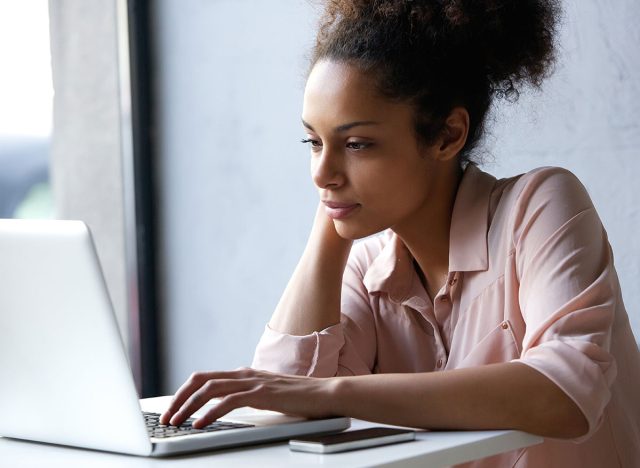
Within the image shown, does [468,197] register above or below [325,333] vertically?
above

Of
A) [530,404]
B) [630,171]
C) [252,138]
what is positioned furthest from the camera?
[252,138]

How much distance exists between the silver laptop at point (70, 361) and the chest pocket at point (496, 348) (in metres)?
0.38

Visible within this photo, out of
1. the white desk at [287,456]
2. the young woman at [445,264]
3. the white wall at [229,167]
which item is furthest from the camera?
the white wall at [229,167]

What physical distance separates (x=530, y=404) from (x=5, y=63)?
7.41ft

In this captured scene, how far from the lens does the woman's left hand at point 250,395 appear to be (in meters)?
1.12

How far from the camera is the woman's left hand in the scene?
1124 mm

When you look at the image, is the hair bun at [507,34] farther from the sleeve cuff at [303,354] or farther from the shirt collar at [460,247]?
the sleeve cuff at [303,354]

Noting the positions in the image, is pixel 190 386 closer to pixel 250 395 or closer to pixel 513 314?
pixel 250 395

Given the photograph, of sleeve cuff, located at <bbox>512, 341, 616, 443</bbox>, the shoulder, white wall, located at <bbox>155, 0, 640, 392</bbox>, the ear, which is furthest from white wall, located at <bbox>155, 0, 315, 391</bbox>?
sleeve cuff, located at <bbox>512, 341, 616, 443</bbox>

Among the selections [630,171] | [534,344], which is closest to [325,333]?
[534,344]

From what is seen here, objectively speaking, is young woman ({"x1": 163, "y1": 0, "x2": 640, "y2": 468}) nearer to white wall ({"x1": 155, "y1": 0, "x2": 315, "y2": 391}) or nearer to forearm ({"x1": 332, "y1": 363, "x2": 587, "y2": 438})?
forearm ({"x1": 332, "y1": 363, "x2": 587, "y2": 438})

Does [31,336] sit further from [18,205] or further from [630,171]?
[18,205]

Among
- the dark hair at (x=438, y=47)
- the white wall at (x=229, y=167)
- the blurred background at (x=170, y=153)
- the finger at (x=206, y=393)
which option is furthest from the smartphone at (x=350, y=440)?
the blurred background at (x=170, y=153)

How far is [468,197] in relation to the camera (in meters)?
1.58
